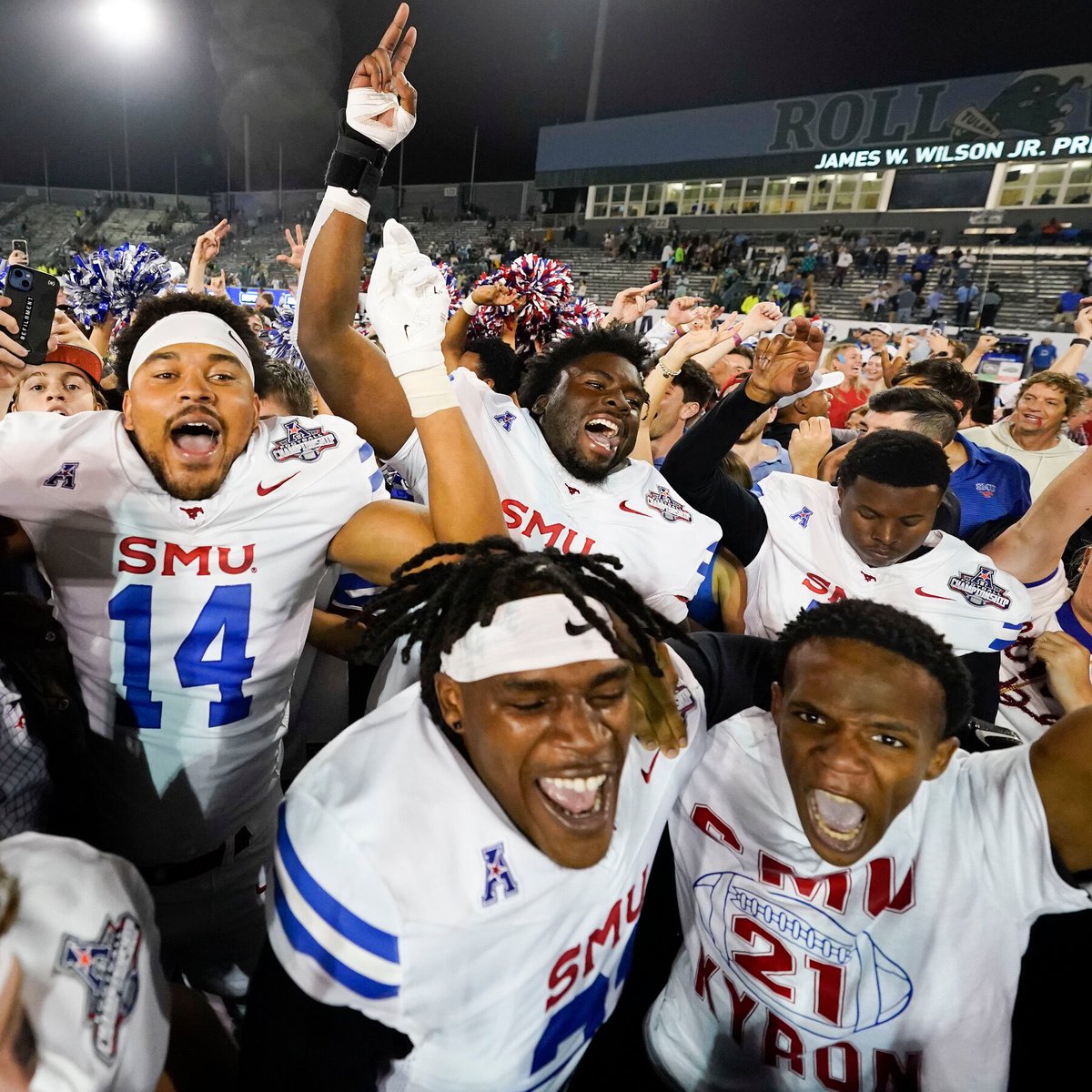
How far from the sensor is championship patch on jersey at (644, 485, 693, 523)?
2.61 meters

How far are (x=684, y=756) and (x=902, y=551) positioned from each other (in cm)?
143

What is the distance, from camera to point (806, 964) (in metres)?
1.59

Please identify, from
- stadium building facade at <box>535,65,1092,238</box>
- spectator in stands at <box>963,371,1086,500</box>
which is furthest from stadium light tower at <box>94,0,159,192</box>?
spectator in stands at <box>963,371,1086,500</box>

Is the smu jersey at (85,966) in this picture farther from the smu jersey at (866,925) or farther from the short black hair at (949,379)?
the short black hair at (949,379)

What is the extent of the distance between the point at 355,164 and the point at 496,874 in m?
1.93

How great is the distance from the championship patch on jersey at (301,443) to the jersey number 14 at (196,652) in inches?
14.5

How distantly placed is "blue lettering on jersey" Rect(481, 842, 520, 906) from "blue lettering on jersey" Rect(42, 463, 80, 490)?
138 cm

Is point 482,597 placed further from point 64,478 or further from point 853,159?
point 853,159

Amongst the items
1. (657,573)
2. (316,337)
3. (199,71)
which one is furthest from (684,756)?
(199,71)

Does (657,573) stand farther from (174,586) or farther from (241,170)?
(241,170)

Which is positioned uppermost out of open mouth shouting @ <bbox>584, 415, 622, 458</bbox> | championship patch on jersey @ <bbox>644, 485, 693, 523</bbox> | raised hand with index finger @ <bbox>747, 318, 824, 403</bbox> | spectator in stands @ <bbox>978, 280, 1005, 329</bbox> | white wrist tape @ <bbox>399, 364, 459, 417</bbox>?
spectator in stands @ <bbox>978, 280, 1005, 329</bbox>

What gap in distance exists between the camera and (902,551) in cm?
258

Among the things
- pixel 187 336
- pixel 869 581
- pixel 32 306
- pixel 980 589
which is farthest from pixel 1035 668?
pixel 32 306

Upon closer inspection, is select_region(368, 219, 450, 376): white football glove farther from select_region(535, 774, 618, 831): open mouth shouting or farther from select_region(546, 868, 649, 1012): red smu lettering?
select_region(546, 868, 649, 1012): red smu lettering
